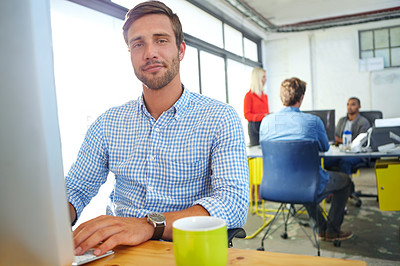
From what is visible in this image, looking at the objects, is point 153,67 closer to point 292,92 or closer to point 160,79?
point 160,79

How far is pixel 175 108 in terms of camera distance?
122 centimetres

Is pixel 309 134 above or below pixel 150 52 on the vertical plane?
below

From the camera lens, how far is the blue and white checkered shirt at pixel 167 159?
110 cm

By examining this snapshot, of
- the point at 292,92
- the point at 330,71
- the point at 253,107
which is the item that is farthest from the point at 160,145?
the point at 330,71

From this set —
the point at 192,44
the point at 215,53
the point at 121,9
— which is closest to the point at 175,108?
the point at 121,9

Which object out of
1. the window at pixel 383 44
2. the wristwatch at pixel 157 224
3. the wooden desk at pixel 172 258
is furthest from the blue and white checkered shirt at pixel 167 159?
the window at pixel 383 44

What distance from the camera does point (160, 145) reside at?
1.18 meters

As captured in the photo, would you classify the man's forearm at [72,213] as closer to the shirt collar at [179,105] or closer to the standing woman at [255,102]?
the shirt collar at [179,105]

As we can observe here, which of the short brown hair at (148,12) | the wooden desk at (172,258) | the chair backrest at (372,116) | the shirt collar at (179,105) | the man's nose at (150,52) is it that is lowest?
the wooden desk at (172,258)

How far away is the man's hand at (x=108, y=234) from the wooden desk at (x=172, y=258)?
0.8 inches

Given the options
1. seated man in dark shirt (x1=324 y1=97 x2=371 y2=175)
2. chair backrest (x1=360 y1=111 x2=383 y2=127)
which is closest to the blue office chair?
seated man in dark shirt (x1=324 y1=97 x2=371 y2=175)

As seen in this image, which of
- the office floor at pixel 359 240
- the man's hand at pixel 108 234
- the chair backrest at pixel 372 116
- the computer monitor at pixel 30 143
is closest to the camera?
the computer monitor at pixel 30 143

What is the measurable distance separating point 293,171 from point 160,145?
1676 mm

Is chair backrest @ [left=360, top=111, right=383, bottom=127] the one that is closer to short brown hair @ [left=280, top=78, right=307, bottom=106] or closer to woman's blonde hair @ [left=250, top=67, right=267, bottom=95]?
woman's blonde hair @ [left=250, top=67, right=267, bottom=95]
